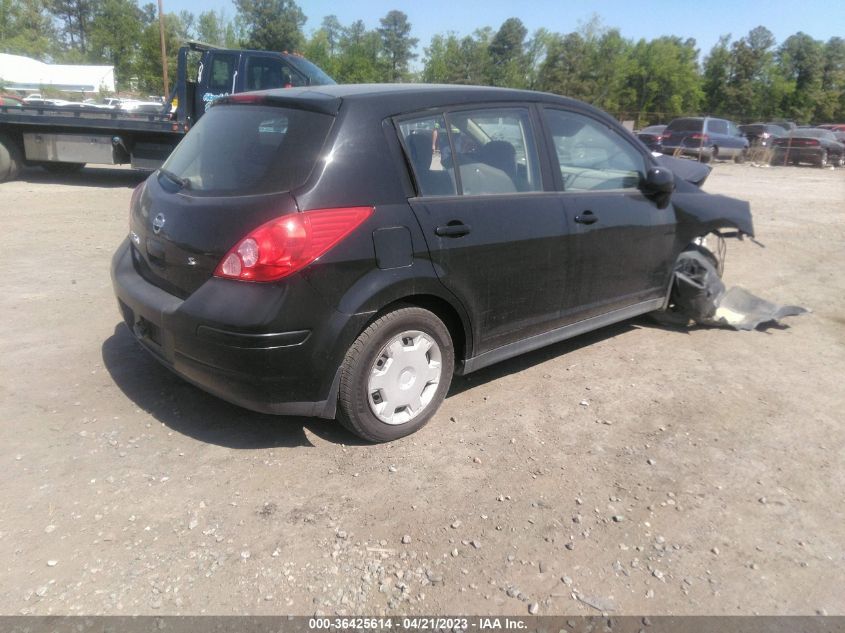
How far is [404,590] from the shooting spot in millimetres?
2488

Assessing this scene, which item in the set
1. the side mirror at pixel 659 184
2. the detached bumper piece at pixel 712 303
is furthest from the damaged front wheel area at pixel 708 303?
the side mirror at pixel 659 184

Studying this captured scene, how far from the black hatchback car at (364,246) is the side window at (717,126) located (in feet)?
78.7

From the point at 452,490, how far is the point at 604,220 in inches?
82.4

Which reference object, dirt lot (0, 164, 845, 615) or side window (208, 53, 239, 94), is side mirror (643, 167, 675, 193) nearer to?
dirt lot (0, 164, 845, 615)

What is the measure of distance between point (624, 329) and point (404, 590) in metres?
3.50

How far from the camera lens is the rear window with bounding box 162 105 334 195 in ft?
10.2

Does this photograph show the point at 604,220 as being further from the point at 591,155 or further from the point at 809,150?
the point at 809,150

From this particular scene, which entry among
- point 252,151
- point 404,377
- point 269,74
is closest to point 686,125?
point 269,74

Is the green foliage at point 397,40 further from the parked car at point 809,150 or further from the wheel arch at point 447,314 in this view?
the wheel arch at point 447,314

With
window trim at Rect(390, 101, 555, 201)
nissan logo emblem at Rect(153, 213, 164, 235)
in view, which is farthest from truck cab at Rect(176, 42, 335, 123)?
nissan logo emblem at Rect(153, 213, 164, 235)

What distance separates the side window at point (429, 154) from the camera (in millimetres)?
3381

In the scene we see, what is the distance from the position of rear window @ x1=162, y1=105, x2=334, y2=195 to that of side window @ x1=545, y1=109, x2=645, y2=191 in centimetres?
162

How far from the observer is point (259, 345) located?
117 inches

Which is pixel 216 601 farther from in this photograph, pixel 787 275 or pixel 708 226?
→ pixel 787 275
